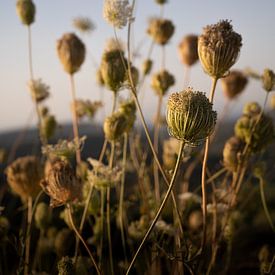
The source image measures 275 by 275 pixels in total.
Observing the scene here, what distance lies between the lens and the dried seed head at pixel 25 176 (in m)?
2.87

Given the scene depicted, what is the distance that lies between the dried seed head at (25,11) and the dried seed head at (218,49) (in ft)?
6.13

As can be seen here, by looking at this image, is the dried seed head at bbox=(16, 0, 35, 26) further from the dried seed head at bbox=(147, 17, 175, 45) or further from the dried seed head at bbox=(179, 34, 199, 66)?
the dried seed head at bbox=(179, 34, 199, 66)

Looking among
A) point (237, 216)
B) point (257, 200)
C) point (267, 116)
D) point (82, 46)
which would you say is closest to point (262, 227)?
point (257, 200)

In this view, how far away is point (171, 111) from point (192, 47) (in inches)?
110

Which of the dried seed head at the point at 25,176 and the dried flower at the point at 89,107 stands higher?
the dried flower at the point at 89,107

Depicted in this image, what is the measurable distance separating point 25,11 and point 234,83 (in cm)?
197

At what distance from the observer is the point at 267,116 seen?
291cm

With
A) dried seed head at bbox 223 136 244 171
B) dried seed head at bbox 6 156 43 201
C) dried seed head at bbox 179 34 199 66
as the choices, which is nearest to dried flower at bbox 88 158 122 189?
dried seed head at bbox 6 156 43 201

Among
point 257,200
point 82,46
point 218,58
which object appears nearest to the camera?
point 218,58

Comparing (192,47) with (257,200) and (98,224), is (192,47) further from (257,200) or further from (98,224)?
(257,200)

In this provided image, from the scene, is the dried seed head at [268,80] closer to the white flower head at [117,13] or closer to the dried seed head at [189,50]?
the white flower head at [117,13]

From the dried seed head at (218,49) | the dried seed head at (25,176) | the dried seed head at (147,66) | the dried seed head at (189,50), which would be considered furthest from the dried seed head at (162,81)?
the dried seed head at (218,49)

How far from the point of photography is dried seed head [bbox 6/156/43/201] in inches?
113

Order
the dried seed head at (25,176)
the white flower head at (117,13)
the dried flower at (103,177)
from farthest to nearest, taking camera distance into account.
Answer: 1. the dried seed head at (25,176)
2. the dried flower at (103,177)
3. the white flower head at (117,13)
